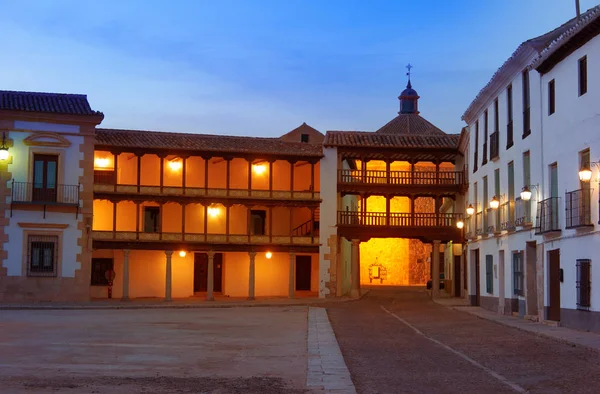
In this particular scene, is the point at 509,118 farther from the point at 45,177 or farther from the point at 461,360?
the point at 45,177

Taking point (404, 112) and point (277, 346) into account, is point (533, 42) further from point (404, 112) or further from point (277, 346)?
point (404, 112)

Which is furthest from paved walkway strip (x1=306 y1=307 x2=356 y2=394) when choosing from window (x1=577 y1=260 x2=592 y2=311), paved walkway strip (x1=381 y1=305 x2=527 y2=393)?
window (x1=577 y1=260 x2=592 y2=311)

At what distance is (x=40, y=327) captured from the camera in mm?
22016

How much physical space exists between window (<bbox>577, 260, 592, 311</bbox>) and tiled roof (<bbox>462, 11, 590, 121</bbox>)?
6.86 meters

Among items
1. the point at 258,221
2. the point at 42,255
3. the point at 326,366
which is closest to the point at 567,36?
the point at 326,366

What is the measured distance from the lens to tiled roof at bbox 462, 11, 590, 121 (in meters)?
25.6

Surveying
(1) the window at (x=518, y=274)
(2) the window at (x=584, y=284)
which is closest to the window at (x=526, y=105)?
(1) the window at (x=518, y=274)

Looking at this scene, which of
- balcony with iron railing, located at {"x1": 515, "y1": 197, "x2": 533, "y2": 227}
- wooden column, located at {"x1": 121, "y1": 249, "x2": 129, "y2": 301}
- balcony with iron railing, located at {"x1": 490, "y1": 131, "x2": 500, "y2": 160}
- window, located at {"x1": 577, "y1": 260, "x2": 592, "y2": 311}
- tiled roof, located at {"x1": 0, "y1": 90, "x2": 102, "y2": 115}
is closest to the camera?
window, located at {"x1": 577, "y1": 260, "x2": 592, "y2": 311}

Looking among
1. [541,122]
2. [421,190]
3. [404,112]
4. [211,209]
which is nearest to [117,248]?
[211,209]

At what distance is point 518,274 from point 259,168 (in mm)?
20604

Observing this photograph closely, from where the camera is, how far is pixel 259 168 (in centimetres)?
4706

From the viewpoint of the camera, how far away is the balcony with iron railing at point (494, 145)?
104 feet

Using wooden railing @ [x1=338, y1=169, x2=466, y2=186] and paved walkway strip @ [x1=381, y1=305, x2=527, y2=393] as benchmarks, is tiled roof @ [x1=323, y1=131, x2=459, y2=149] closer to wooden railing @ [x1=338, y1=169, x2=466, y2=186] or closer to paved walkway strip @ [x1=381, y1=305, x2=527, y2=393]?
wooden railing @ [x1=338, y1=169, x2=466, y2=186]

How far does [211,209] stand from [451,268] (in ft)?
45.8
